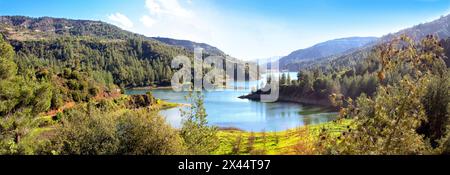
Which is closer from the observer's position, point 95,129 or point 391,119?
point 391,119

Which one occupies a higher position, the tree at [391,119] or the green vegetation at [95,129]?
the tree at [391,119]

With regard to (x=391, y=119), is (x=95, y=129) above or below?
below

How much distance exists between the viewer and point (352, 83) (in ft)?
348

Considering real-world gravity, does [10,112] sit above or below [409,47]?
below

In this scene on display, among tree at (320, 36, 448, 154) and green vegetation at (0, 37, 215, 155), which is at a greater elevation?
tree at (320, 36, 448, 154)

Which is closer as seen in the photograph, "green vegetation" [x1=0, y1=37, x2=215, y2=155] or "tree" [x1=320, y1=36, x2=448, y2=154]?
"tree" [x1=320, y1=36, x2=448, y2=154]

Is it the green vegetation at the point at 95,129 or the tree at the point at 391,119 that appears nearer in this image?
the tree at the point at 391,119

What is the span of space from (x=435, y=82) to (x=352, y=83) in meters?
84.2
